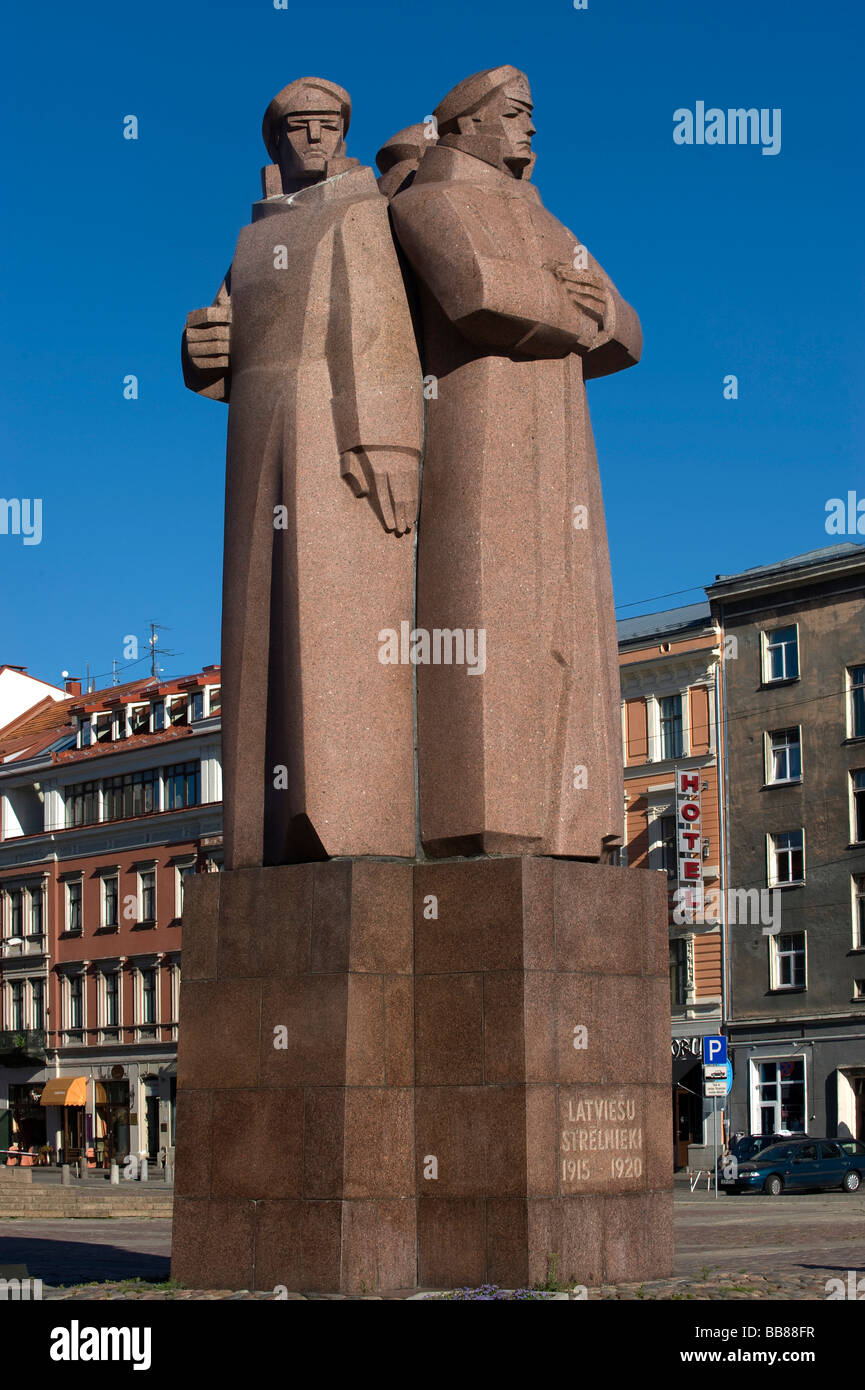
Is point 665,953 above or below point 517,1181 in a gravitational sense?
above

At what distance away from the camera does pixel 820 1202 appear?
125ft

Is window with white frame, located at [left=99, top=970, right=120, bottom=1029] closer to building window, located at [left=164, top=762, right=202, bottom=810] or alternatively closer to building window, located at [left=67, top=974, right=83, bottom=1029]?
building window, located at [left=67, top=974, right=83, bottom=1029]

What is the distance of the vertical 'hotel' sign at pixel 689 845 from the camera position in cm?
6009

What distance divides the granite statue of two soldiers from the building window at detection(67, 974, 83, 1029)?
60.6 m

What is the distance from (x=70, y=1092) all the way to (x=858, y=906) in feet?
93.8

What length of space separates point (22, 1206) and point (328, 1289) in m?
25.5

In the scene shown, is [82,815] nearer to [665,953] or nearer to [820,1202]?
[820,1202]

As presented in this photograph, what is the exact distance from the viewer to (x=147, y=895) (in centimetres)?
7181

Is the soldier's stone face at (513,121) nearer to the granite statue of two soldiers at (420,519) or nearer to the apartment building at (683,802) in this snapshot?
the granite statue of two soldiers at (420,519)

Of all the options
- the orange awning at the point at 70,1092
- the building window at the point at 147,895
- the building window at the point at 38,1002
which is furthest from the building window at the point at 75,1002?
the building window at the point at 147,895

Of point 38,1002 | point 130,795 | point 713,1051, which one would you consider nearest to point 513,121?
point 713,1051

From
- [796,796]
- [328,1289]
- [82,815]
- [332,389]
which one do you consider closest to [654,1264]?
[328,1289]
